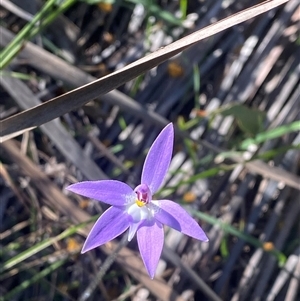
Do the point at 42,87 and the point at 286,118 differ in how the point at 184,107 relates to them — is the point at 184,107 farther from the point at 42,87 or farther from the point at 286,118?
the point at 42,87

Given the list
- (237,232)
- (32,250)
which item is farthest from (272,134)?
(32,250)

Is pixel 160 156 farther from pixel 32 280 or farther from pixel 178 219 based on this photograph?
pixel 32 280

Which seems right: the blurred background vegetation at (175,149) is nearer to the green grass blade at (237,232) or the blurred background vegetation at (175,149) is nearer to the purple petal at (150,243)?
the green grass blade at (237,232)

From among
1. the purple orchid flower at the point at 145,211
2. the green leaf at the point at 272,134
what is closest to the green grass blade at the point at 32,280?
the green leaf at the point at 272,134

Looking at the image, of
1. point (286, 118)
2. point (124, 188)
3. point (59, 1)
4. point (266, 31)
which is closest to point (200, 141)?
A: point (286, 118)

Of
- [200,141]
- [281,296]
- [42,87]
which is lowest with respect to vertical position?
[281,296]

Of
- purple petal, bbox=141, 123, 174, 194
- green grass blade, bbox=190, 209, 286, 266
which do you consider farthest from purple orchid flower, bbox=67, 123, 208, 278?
green grass blade, bbox=190, 209, 286, 266

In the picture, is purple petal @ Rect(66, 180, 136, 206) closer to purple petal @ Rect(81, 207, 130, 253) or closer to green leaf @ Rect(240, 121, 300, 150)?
purple petal @ Rect(81, 207, 130, 253)

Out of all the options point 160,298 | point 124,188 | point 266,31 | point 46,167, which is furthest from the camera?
point 266,31
